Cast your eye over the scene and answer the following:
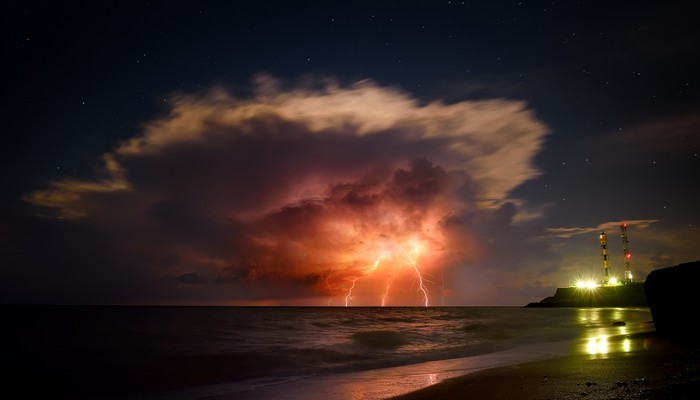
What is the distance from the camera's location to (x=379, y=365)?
2252 centimetres

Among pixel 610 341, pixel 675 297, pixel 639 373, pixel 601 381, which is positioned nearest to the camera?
pixel 601 381

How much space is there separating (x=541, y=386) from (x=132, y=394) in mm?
13950

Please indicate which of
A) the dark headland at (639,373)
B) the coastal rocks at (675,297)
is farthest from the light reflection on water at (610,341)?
the coastal rocks at (675,297)

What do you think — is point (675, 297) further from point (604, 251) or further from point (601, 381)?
point (604, 251)

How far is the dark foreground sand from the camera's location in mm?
8141

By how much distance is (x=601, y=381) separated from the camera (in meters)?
9.96

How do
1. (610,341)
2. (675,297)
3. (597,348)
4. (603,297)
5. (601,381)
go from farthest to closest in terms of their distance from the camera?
(603,297)
(610,341)
(597,348)
(675,297)
(601,381)

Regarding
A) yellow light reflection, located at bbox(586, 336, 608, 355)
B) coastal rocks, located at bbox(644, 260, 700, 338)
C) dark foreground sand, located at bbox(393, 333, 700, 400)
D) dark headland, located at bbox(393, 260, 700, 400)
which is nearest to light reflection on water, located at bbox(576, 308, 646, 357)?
yellow light reflection, located at bbox(586, 336, 608, 355)

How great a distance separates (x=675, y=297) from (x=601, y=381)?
1145 cm

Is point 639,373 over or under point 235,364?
over

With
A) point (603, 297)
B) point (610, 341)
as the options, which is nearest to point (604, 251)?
point (603, 297)

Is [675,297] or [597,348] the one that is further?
[597,348]

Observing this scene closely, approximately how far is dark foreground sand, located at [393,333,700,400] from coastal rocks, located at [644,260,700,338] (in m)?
3.13

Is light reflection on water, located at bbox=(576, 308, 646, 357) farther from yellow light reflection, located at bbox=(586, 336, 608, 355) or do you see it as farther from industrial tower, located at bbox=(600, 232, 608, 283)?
industrial tower, located at bbox=(600, 232, 608, 283)
